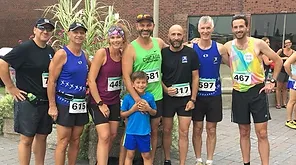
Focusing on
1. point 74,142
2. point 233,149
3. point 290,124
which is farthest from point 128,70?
point 290,124

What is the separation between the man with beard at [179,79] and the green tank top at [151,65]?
165 mm

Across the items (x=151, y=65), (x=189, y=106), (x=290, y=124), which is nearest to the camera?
(x=151, y=65)

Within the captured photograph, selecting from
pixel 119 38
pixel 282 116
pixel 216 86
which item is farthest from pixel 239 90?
pixel 282 116

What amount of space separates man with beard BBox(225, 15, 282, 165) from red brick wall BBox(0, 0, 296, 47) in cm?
1338

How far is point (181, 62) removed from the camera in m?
4.16

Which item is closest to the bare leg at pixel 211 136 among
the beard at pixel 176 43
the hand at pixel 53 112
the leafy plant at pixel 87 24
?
the beard at pixel 176 43

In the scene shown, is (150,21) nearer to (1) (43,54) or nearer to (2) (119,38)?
(2) (119,38)

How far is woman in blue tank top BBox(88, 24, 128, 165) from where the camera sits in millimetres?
3788

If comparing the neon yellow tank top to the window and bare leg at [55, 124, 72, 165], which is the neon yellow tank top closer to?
bare leg at [55, 124, 72, 165]

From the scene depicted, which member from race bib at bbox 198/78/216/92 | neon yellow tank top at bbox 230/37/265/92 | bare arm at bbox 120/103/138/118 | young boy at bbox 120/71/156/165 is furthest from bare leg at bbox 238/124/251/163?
bare arm at bbox 120/103/138/118

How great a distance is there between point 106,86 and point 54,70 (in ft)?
1.91

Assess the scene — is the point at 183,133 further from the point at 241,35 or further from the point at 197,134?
the point at 241,35

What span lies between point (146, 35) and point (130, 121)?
Result: 0.99m

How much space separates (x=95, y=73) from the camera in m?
3.76
